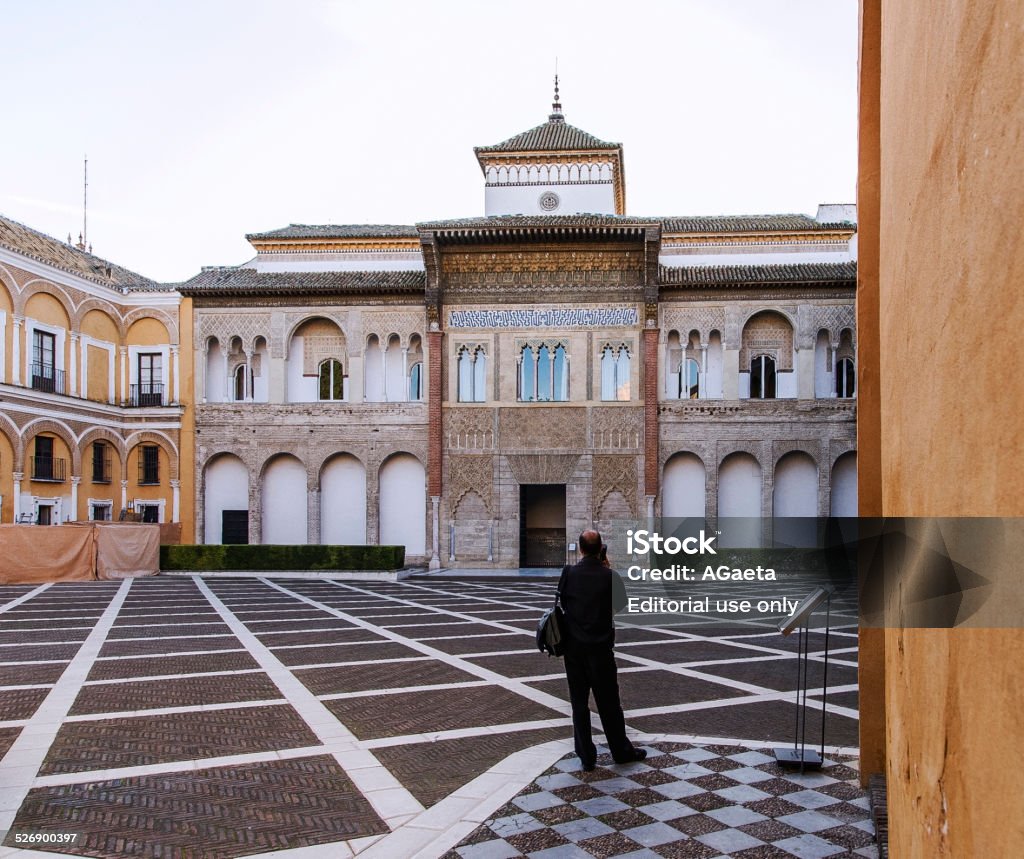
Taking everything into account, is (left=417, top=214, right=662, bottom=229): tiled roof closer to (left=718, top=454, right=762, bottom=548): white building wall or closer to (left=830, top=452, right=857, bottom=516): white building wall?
(left=718, top=454, right=762, bottom=548): white building wall

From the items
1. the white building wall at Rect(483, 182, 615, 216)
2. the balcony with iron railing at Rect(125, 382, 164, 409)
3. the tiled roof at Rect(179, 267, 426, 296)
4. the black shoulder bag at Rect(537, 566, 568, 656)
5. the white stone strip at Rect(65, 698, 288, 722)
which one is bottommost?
the white stone strip at Rect(65, 698, 288, 722)

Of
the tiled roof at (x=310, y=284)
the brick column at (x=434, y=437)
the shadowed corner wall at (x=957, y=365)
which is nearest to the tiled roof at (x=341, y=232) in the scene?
the tiled roof at (x=310, y=284)

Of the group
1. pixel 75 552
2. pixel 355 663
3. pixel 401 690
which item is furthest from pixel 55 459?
pixel 401 690

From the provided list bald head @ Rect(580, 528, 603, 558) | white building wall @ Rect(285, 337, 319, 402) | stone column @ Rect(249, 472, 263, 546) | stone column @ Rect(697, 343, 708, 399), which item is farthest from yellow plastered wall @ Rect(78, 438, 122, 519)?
bald head @ Rect(580, 528, 603, 558)

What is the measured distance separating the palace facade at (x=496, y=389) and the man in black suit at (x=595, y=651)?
71.3 feet

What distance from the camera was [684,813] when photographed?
17.6 feet

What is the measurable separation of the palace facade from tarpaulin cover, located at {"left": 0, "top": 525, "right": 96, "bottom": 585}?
16.8 ft

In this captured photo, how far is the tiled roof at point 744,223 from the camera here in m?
30.9

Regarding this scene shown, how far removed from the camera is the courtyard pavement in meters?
5.05

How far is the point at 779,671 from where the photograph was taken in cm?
1040

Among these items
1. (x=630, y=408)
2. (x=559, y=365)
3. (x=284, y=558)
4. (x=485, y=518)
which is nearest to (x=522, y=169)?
(x=559, y=365)

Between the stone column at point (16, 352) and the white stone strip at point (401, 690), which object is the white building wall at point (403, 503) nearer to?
the stone column at point (16, 352)

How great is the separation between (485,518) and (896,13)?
26.9 m

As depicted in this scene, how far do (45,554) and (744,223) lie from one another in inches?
1027
